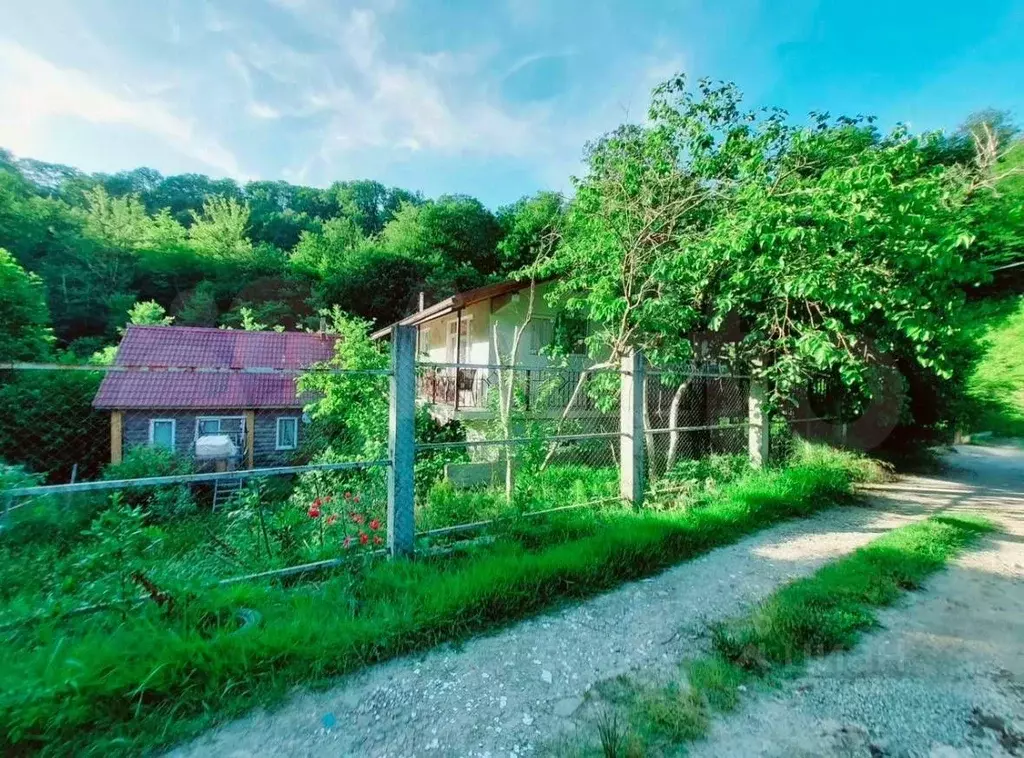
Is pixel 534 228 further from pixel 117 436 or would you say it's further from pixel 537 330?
pixel 117 436

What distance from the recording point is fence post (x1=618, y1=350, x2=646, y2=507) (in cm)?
517

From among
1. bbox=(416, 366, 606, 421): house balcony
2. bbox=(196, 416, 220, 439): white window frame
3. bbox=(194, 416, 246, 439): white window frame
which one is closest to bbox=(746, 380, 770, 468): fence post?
bbox=(416, 366, 606, 421): house balcony

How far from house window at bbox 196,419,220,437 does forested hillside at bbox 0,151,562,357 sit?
8.61 m

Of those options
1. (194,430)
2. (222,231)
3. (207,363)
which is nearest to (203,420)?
(194,430)

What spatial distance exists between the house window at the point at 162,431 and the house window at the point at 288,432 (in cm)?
267

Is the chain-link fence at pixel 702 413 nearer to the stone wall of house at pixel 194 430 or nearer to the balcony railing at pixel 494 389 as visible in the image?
→ the balcony railing at pixel 494 389

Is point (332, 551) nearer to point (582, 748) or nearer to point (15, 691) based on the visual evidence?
point (15, 691)

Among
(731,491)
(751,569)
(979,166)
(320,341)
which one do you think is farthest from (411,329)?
(320,341)

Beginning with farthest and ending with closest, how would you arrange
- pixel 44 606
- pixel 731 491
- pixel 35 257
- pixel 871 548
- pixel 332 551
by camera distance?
pixel 35 257 → pixel 731 491 → pixel 871 548 → pixel 332 551 → pixel 44 606

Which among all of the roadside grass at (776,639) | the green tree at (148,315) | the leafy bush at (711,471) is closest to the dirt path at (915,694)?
the roadside grass at (776,639)

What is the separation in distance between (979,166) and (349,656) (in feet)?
31.2

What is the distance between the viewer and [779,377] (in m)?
6.76

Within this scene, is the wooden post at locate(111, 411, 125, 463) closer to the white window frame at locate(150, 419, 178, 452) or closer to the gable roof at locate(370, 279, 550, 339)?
the white window frame at locate(150, 419, 178, 452)

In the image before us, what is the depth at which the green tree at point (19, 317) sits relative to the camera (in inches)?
479
